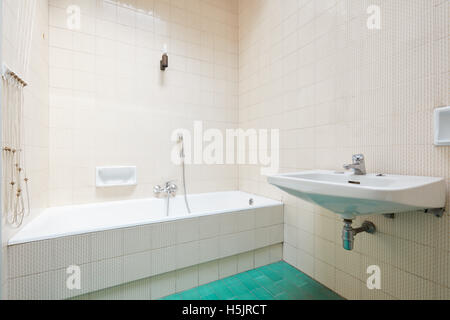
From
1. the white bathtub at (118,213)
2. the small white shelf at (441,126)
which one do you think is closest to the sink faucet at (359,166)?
the small white shelf at (441,126)

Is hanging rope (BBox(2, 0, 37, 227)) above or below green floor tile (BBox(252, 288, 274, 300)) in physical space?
above

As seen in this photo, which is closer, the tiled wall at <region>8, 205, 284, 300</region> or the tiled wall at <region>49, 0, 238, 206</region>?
the tiled wall at <region>8, 205, 284, 300</region>

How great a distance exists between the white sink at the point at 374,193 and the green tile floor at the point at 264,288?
769 millimetres

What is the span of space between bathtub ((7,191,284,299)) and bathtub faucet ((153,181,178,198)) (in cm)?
8

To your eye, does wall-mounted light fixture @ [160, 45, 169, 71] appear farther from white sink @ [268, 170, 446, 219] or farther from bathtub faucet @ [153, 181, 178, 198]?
white sink @ [268, 170, 446, 219]

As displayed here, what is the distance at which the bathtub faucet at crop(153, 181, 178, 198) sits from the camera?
6.99 ft

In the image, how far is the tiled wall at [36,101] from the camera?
3.55ft

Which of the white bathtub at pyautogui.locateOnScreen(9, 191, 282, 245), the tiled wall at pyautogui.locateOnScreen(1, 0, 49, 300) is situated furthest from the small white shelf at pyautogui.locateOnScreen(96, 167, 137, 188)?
the tiled wall at pyautogui.locateOnScreen(1, 0, 49, 300)

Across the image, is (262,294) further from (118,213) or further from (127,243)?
(118,213)

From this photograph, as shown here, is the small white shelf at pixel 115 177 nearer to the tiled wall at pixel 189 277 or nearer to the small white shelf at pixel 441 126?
the tiled wall at pixel 189 277

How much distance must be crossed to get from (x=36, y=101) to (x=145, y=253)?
127 cm

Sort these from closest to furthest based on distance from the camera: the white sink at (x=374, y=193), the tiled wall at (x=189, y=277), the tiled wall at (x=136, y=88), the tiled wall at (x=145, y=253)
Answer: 1. the white sink at (x=374, y=193)
2. the tiled wall at (x=145, y=253)
3. the tiled wall at (x=189, y=277)
4. the tiled wall at (x=136, y=88)
